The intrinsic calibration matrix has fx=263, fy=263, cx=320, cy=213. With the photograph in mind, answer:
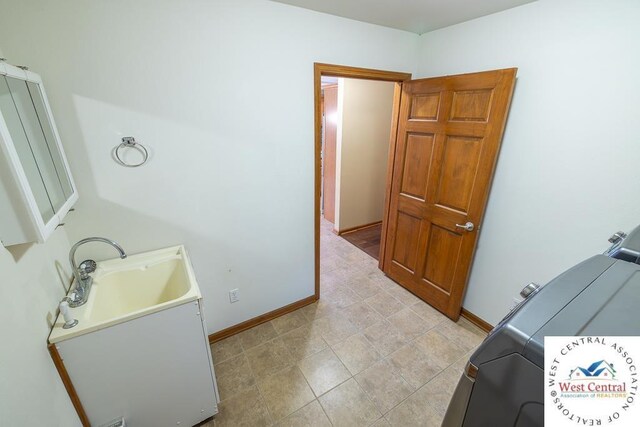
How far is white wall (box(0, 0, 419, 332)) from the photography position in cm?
127

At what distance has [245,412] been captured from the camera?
5.15 ft

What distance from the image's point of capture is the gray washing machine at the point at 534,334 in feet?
1.69

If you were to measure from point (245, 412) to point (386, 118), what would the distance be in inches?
144

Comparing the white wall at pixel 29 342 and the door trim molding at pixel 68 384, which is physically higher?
the white wall at pixel 29 342

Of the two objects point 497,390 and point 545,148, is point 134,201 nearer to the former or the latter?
point 497,390

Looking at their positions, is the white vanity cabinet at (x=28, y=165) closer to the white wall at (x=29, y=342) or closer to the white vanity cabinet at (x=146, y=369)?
the white wall at (x=29, y=342)

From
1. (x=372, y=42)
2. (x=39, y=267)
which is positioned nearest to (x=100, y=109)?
(x=39, y=267)

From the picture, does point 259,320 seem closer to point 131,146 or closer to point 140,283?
point 140,283

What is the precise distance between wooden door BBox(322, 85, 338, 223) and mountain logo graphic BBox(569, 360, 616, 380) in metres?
3.63

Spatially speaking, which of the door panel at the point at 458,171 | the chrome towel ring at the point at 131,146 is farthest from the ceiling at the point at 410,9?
the chrome towel ring at the point at 131,146

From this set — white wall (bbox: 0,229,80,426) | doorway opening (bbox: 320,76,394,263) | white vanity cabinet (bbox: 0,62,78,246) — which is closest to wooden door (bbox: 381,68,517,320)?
doorway opening (bbox: 320,76,394,263)

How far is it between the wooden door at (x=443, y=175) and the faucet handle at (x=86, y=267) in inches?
92.2

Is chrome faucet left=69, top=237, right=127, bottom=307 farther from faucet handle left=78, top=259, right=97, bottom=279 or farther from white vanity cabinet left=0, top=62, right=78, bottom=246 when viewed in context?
white vanity cabinet left=0, top=62, right=78, bottom=246

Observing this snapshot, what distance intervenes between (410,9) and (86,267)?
249cm
